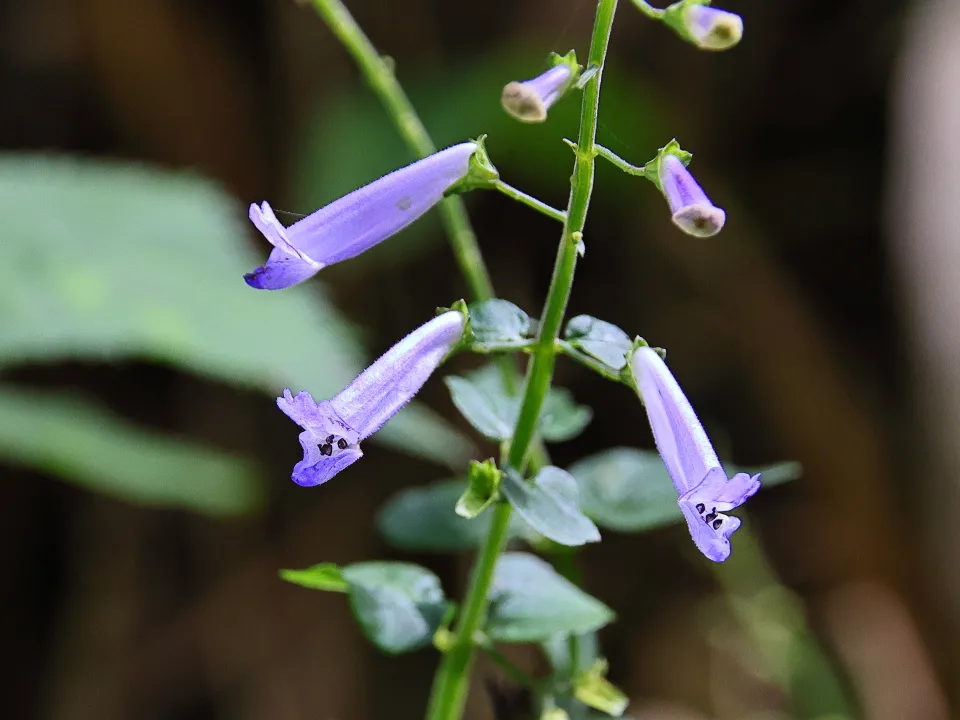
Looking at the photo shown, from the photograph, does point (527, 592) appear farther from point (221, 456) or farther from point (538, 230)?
point (538, 230)

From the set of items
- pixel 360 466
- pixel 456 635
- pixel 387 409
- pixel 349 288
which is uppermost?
pixel 349 288

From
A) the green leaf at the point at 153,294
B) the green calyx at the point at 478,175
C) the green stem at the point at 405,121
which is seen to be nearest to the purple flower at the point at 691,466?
the green calyx at the point at 478,175

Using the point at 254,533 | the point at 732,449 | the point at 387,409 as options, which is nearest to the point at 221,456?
the point at 254,533

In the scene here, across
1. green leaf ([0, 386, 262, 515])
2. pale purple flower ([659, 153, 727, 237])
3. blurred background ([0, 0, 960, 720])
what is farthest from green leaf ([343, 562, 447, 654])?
green leaf ([0, 386, 262, 515])

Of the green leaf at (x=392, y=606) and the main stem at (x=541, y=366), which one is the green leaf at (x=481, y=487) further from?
the green leaf at (x=392, y=606)

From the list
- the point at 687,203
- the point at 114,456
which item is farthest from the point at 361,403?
the point at 114,456

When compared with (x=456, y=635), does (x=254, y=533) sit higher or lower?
higher
